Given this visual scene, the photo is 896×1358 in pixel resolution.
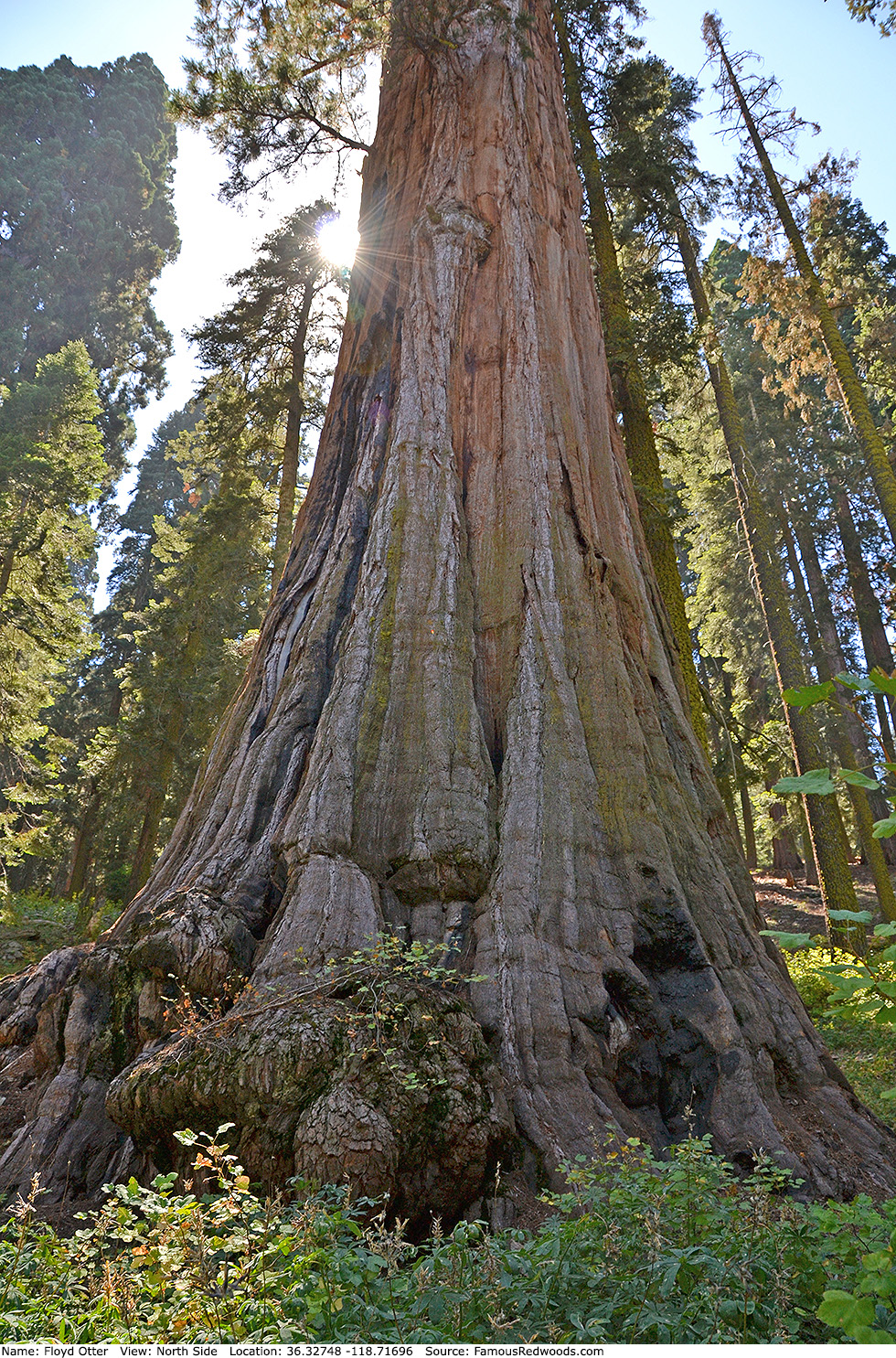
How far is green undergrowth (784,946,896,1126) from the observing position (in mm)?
6520

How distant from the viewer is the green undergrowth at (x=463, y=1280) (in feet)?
6.43

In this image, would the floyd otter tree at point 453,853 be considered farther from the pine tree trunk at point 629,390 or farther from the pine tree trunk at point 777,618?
the pine tree trunk at point 777,618

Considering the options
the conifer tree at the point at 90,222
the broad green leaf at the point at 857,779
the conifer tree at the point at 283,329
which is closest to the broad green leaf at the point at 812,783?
the broad green leaf at the point at 857,779

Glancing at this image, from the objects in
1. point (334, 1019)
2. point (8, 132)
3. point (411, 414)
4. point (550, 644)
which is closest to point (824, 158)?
point (411, 414)

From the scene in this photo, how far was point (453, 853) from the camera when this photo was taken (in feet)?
15.1

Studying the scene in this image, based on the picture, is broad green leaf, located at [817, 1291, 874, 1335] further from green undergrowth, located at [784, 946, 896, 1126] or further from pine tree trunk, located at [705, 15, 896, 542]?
pine tree trunk, located at [705, 15, 896, 542]

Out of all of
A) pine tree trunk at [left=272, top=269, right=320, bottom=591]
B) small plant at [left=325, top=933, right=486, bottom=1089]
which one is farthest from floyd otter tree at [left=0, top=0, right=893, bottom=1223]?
pine tree trunk at [left=272, top=269, right=320, bottom=591]

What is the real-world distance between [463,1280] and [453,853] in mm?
2562

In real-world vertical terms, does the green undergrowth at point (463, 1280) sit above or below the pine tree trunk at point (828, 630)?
below

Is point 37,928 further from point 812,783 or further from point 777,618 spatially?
point 812,783

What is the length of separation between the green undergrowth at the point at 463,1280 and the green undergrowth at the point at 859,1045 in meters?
3.25

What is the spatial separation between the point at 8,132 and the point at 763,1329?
43035mm

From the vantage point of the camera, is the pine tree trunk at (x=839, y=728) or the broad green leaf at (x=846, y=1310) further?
the pine tree trunk at (x=839, y=728)

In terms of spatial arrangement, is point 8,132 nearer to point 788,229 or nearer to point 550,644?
point 788,229
